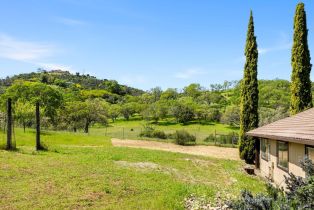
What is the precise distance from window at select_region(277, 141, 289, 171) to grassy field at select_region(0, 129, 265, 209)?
1392mm

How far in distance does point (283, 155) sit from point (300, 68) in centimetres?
922

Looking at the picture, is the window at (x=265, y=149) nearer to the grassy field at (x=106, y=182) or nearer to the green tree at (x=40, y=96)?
the grassy field at (x=106, y=182)

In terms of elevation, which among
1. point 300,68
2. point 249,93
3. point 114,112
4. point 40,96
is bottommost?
point 114,112

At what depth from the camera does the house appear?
11305mm

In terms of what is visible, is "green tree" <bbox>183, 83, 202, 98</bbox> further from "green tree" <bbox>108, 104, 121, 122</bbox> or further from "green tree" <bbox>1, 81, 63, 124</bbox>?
"green tree" <bbox>1, 81, 63, 124</bbox>

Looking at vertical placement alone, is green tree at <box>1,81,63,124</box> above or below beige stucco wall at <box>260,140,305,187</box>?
above

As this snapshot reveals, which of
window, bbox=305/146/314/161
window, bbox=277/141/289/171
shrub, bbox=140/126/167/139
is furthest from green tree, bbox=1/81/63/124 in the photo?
window, bbox=305/146/314/161

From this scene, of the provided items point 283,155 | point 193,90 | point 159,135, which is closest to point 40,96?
point 159,135

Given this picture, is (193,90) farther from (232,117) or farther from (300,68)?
(300,68)

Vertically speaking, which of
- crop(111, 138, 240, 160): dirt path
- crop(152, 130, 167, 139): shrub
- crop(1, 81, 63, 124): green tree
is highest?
crop(1, 81, 63, 124): green tree

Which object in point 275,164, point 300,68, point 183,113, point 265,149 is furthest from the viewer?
point 183,113

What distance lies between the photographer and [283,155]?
14.9 m

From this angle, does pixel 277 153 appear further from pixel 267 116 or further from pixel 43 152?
pixel 267 116

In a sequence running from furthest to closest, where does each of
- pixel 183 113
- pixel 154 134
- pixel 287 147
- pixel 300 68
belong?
pixel 183 113 → pixel 154 134 → pixel 300 68 → pixel 287 147
